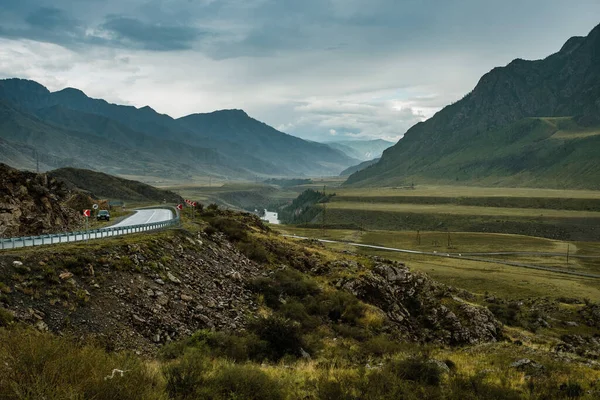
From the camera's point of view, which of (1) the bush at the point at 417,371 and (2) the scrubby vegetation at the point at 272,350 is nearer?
(2) the scrubby vegetation at the point at 272,350

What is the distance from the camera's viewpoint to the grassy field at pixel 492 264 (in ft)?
230

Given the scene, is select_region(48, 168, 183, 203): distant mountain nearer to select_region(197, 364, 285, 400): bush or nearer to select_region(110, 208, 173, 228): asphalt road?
select_region(110, 208, 173, 228): asphalt road

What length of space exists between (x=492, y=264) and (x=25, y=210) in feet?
294

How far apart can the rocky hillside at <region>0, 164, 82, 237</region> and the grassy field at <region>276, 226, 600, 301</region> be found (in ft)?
193

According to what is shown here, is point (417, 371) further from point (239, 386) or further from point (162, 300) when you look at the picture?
point (162, 300)

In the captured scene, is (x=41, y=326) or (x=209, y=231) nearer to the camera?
(x=41, y=326)

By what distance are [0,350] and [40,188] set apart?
32005 mm

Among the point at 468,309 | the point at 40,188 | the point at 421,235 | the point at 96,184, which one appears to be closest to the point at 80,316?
the point at 40,188

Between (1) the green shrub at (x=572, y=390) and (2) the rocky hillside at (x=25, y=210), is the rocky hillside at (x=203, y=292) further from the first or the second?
(2) the rocky hillside at (x=25, y=210)

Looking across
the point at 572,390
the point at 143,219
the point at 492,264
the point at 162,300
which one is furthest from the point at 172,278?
the point at 492,264

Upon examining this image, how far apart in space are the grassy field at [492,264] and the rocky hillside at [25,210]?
58.8 meters

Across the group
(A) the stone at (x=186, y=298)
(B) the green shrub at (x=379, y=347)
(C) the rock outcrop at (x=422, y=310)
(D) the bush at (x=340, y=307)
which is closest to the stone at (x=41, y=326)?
(A) the stone at (x=186, y=298)

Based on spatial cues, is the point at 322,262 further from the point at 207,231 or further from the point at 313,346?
the point at 313,346

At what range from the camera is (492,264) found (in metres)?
94.2
